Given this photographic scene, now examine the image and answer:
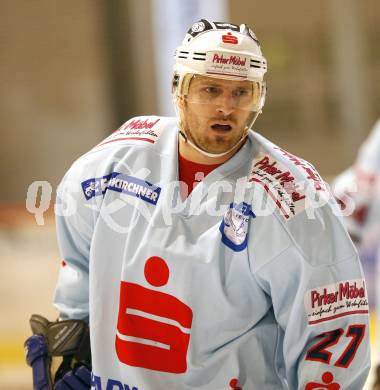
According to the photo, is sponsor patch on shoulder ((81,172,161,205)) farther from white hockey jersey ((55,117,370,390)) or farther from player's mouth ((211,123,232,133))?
player's mouth ((211,123,232,133))

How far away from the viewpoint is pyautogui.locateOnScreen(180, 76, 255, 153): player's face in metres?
2.32

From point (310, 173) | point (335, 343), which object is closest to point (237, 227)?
point (310, 173)

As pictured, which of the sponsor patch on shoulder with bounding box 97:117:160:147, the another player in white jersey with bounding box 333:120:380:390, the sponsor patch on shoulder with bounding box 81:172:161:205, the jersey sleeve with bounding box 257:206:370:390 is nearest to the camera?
the jersey sleeve with bounding box 257:206:370:390

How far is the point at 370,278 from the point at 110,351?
3.13 m

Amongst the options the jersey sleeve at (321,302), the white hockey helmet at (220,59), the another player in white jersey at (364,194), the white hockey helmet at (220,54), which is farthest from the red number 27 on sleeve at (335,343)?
the another player in white jersey at (364,194)

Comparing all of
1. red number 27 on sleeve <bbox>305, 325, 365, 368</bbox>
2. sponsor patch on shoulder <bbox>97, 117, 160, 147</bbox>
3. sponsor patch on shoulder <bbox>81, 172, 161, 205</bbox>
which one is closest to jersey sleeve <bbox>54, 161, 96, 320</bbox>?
sponsor patch on shoulder <bbox>81, 172, 161, 205</bbox>

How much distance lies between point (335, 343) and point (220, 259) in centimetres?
33

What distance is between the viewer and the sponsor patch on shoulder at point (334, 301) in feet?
7.47

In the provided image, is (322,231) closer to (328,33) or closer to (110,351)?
(110,351)

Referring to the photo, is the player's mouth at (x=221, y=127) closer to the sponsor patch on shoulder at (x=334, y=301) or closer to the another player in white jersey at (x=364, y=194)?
the sponsor patch on shoulder at (x=334, y=301)

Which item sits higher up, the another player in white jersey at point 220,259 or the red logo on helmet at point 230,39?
the red logo on helmet at point 230,39

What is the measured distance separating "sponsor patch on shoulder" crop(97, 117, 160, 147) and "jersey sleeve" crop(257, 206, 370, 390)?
1.58 feet

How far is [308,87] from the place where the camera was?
29.3 ft

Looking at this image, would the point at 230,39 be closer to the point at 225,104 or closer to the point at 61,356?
the point at 225,104
